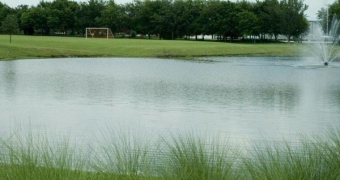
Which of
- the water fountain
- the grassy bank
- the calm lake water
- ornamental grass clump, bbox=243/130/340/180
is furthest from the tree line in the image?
ornamental grass clump, bbox=243/130/340/180

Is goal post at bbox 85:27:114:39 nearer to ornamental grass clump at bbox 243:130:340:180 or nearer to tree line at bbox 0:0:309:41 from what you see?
tree line at bbox 0:0:309:41

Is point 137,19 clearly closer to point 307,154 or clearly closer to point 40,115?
point 40,115

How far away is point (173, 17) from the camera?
234ft

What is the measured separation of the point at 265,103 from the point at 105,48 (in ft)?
96.2

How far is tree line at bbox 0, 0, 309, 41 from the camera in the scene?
65.3 meters

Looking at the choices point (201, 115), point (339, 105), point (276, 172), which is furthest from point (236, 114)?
point (276, 172)

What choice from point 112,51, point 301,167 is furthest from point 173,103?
point 112,51

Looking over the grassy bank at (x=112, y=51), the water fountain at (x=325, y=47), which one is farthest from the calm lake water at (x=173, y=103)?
the grassy bank at (x=112, y=51)

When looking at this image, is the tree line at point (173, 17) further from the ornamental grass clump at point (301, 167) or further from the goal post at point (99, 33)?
the ornamental grass clump at point (301, 167)

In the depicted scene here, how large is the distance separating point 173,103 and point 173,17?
192ft

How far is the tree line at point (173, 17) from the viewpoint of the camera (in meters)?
65.3

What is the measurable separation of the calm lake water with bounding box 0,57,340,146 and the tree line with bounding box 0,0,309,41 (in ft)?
143

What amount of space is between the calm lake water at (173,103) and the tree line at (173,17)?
4365 centimetres

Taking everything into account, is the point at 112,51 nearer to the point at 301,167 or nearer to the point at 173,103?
the point at 173,103
